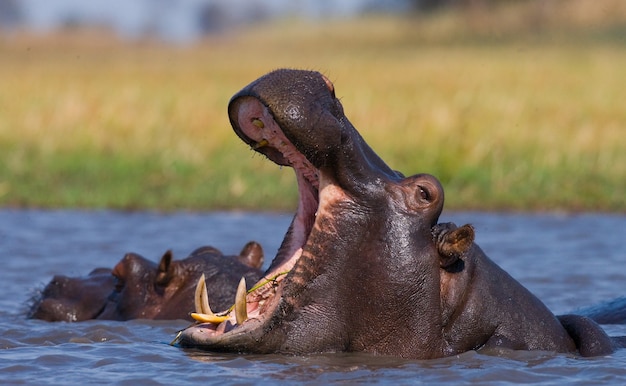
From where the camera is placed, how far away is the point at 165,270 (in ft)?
20.5

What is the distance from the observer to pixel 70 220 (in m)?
11.7

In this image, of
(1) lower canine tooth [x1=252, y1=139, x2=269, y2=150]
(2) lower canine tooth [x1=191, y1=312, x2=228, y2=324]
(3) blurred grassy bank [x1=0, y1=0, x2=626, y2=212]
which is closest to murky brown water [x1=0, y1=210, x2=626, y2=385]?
(2) lower canine tooth [x1=191, y1=312, x2=228, y2=324]

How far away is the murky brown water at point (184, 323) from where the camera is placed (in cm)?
506

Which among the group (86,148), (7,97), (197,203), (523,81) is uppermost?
(523,81)

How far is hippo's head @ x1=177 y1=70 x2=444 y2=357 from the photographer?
15.9ft

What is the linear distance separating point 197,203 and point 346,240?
779 cm

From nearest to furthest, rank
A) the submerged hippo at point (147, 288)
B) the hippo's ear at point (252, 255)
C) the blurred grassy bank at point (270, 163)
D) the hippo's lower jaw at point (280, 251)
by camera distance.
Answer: the hippo's lower jaw at point (280, 251) → the submerged hippo at point (147, 288) → the hippo's ear at point (252, 255) → the blurred grassy bank at point (270, 163)

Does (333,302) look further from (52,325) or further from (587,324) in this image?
(52,325)

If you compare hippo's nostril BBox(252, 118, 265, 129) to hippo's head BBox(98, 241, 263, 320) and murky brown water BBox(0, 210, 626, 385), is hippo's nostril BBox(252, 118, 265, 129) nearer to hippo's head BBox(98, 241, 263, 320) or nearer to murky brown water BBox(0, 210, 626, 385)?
murky brown water BBox(0, 210, 626, 385)

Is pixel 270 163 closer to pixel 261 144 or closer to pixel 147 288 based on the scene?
pixel 147 288

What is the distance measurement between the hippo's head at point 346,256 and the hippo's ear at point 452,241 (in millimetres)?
41

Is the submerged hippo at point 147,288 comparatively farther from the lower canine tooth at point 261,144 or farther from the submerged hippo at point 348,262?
the lower canine tooth at point 261,144

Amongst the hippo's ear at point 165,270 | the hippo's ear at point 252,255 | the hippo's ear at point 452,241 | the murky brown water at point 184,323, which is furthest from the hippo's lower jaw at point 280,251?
the hippo's ear at point 252,255

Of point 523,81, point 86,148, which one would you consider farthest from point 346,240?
point 523,81
